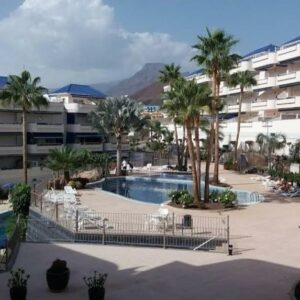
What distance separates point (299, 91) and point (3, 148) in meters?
34.0

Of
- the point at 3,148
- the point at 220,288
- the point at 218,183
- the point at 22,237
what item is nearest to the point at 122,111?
the point at 218,183

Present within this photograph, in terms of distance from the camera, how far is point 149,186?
45.3 metres

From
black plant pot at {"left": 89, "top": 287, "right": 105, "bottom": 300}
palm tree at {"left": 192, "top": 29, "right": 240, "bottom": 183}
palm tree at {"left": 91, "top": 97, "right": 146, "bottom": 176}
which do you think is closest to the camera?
black plant pot at {"left": 89, "top": 287, "right": 105, "bottom": 300}

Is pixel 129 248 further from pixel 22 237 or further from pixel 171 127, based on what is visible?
pixel 171 127

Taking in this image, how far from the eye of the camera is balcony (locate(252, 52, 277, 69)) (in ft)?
195

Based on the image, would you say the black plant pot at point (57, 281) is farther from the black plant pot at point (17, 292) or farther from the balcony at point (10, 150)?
the balcony at point (10, 150)

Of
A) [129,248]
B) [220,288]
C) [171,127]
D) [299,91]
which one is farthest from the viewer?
[171,127]

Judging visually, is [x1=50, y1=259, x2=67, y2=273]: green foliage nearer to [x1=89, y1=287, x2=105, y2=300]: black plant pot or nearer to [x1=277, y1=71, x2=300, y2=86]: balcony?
[x1=89, y1=287, x2=105, y2=300]: black plant pot

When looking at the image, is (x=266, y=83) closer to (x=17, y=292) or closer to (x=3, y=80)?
(x=3, y=80)

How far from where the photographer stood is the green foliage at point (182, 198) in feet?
99.8

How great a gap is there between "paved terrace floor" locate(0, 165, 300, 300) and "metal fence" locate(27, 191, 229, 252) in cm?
103

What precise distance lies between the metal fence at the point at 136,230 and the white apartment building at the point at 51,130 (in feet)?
98.1

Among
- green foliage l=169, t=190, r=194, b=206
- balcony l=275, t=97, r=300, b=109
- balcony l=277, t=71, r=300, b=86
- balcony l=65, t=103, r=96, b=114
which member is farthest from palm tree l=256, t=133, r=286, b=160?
green foliage l=169, t=190, r=194, b=206

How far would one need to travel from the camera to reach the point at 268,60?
2381 inches
